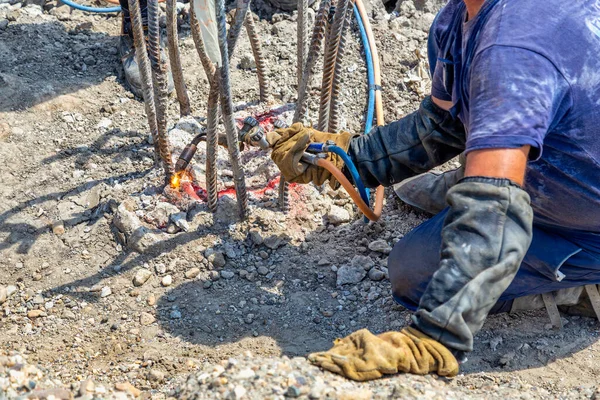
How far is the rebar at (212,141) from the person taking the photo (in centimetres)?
302

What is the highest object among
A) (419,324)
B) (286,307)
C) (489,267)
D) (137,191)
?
(489,267)

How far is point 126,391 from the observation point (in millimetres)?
2477

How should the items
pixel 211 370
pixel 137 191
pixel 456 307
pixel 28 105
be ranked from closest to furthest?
1. pixel 456 307
2. pixel 211 370
3. pixel 137 191
4. pixel 28 105

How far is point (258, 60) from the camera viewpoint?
389 centimetres

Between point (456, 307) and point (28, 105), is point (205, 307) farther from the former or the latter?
point (28, 105)

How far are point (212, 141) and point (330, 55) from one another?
645 mm

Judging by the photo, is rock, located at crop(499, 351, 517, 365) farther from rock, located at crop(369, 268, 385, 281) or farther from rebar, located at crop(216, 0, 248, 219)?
rebar, located at crop(216, 0, 248, 219)

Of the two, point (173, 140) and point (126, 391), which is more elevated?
point (173, 140)

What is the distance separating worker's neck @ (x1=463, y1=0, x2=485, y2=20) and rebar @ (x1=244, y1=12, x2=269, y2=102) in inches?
63.0

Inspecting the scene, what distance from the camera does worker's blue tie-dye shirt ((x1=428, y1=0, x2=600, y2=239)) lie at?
6.61ft

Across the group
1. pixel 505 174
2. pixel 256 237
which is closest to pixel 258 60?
pixel 256 237

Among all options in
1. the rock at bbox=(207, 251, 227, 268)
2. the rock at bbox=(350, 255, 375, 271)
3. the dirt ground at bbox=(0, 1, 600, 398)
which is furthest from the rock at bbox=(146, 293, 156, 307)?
the rock at bbox=(350, 255, 375, 271)

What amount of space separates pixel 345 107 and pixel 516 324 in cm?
163

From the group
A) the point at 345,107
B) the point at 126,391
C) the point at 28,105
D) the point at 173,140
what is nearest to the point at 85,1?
the point at 28,105
